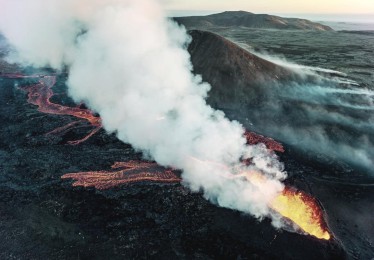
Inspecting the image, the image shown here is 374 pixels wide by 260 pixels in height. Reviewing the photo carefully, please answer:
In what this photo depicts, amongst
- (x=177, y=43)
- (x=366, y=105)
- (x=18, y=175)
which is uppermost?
(x=177, y=43)

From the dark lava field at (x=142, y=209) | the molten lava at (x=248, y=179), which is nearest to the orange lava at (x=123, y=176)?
the molten lava at (x=248, y=179)

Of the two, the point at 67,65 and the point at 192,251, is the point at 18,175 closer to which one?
the point at 192,251

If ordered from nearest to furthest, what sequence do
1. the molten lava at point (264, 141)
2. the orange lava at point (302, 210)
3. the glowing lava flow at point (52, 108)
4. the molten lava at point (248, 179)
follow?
1. the orange lava at point (302, 210)
2. the molten lava at point (248, 179)
3. the molten lava at point (264, 141)
4. the glowing lava flow at point (52, 108)

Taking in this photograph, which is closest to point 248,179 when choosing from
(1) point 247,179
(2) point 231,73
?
(1) point 247,179

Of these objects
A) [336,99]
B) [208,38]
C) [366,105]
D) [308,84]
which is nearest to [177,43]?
[208,38]

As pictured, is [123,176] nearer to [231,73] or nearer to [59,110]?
[59,110]

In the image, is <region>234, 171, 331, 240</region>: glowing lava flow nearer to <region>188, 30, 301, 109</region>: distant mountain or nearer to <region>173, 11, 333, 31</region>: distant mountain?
<region>188, 30, 301, 109</region>: distant mountain

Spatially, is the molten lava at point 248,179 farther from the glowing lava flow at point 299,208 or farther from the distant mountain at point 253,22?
the distant mountain at point 253,22
